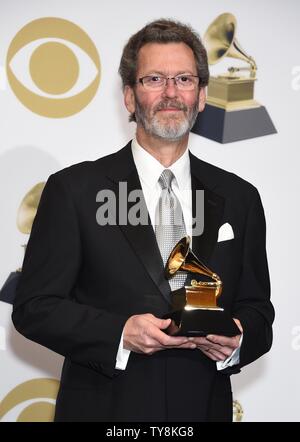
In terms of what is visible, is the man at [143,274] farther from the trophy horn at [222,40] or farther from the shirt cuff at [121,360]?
the trophy horn at [222,40]

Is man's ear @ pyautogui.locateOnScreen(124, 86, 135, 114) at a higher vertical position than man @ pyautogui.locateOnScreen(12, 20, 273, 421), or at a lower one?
higher

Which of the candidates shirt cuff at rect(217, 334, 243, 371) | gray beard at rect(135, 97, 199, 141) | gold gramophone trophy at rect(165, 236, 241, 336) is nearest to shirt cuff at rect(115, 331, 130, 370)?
gold gramophone trophy at rect(165, 236, 241, 336)

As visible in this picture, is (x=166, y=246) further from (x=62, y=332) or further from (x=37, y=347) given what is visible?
(x=37, y=347)

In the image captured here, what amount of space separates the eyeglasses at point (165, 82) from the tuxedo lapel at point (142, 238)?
0.28 m

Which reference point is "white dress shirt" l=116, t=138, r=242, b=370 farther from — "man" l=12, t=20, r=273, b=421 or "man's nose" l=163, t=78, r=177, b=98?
"man's nose" l=163, t=78, r=177, b=98

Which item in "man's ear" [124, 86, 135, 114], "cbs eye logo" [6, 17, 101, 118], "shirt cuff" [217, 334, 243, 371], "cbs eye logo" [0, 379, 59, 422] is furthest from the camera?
"cbs eye logo" [0, 379, 59, 422]

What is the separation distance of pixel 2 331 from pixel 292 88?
1665 millimetres

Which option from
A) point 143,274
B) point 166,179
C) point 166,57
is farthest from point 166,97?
point 143,274

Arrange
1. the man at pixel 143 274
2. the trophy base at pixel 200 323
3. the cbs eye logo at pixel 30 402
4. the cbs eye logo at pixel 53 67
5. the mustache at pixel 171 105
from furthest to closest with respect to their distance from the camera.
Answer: the cbs eye logo at pixel 30 402, the cbs eye logo at pixel 53 67, the mustache at pixel 171 105, the man at pixel 143 274, the trophy base at pixel 200 323

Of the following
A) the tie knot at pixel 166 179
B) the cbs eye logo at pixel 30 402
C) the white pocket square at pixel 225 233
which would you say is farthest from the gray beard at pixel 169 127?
the cbs eye logo at pixel 30 402

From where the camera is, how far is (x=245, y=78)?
11.4ft

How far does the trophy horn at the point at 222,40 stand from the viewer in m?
3.44

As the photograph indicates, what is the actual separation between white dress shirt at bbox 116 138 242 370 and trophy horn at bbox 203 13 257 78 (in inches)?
38.4

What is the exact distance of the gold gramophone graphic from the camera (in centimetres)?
334
